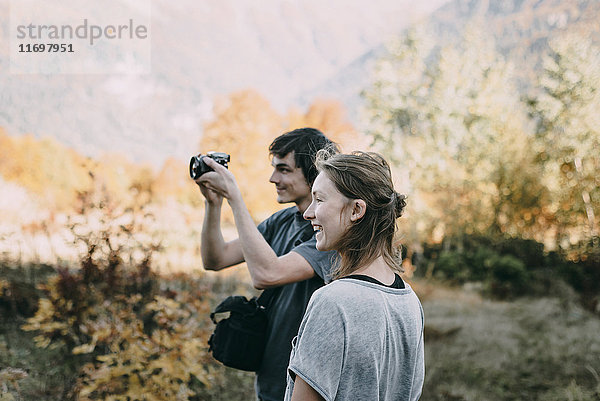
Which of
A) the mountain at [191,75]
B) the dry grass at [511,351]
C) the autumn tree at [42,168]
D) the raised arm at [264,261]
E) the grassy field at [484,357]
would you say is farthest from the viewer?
the mountain at [191,75]

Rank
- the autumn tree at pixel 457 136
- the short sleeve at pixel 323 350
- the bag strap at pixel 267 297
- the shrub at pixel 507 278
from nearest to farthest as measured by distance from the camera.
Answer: the short sleeve at pixel 323 350, the bag strap at pixel 267 297, the shrub at pixel 507 278, the autumn tree at pixel 457 136

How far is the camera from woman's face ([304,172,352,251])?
3.49 feet

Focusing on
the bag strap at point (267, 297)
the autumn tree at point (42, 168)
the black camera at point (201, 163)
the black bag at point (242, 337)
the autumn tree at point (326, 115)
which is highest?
the autumn tree at point (326, 115)

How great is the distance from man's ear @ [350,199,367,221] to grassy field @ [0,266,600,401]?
8.66ft

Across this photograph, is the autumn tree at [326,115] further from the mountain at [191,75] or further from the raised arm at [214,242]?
the raised arm at [214,242]

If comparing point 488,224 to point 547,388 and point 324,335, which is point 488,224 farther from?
point 324,335

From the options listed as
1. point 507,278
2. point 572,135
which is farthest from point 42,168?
point 572,135

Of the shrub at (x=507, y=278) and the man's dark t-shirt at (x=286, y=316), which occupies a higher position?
the man's dark t-shirt at (x=286, y=316)

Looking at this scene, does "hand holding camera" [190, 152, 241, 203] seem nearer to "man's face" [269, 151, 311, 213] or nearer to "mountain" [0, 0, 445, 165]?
"man's face" [269, 151, 311, 213]

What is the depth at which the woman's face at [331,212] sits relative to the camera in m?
1.06

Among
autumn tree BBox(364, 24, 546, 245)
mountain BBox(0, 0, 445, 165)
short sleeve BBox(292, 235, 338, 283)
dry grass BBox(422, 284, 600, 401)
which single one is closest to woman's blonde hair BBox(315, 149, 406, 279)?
short sleeve BBox(292, 235, 338, 283)

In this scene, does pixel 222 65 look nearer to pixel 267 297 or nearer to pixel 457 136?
pixel 457 136

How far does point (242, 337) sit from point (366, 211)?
734 mm

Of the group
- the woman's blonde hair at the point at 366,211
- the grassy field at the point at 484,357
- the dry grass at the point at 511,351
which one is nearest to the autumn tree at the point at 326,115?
the dry grass at the point at 511,351
